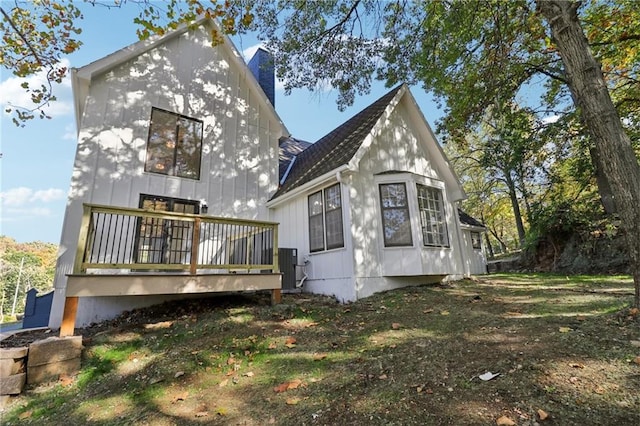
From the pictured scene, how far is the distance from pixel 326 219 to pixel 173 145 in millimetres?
4430

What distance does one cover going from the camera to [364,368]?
359 cm

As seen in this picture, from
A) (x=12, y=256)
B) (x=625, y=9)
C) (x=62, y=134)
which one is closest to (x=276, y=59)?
(x=62, y=134)

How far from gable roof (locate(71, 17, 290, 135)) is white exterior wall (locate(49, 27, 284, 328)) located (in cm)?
10

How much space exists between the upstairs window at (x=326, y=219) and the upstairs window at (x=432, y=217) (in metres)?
2.21

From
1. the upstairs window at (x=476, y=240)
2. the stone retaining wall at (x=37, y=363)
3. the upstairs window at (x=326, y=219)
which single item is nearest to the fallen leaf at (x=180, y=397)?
the stone retaining wall at (x=37, y=363)

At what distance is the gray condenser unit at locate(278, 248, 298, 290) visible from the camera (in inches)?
314

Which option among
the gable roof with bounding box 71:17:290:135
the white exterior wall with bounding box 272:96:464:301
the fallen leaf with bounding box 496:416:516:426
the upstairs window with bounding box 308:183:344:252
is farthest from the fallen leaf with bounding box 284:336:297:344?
the gable roof with bounding box 71:17:290:135

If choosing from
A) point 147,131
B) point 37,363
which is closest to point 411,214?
point 147,131

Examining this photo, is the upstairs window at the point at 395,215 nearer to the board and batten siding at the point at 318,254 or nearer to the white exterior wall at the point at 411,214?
the white exterior wall at the point at 411,214

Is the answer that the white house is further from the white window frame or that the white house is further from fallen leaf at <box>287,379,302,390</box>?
fallen leaf at <box>287,379,302,390</box>

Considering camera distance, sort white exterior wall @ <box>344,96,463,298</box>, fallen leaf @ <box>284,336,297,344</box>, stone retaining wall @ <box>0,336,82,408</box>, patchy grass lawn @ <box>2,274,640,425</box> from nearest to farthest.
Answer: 1. patchy grass lawn @ <box>2,274,640,425</box>
2. stone retaining wall @ <box>0,336,82,408</box>
3. fallen leaf @ <box>284,336,297,344</box>
4. white exterior wall @ <box>344,96,463,298</box>

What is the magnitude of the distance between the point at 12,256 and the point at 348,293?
48.2 meters

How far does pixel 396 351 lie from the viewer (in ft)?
13.0

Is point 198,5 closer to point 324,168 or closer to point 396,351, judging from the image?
point 324,168
